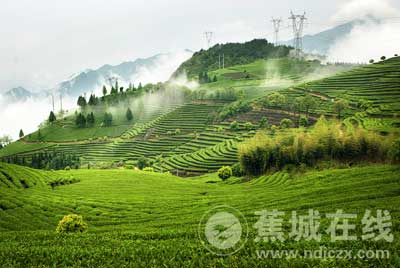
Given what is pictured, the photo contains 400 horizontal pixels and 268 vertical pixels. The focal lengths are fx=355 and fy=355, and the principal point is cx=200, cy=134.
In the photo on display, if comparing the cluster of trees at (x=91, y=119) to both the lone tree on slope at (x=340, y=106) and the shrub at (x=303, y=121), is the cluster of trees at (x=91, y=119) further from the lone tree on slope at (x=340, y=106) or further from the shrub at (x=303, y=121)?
the lone tree on slope at (x=340, y=106)

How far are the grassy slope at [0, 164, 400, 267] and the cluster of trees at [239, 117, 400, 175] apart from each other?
5.02 metres

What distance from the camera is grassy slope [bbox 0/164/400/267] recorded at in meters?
13.6

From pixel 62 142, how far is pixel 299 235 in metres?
139

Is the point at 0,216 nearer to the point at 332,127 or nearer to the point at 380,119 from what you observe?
the point at 332,127

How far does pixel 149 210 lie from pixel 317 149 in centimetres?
3378

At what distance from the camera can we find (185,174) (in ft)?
306

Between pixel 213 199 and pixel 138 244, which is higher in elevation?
pixel 138 244

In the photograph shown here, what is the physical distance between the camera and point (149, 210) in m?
38.9

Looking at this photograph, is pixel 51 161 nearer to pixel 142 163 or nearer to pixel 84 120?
pixel 142 163

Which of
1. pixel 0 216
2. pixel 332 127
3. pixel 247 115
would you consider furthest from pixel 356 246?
pixel 247 115

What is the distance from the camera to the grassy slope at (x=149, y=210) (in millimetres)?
13586

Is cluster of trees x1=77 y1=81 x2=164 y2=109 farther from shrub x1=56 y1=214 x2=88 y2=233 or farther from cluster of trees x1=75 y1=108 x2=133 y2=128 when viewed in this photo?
shrub x1=56 y1=214 x2=88 y2=233

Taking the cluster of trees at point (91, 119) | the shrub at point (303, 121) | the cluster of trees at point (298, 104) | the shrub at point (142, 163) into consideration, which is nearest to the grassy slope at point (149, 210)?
the shrub at point (142, 163)

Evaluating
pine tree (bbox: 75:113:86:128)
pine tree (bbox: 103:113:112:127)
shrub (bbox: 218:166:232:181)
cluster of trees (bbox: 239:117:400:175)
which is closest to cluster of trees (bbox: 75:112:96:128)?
pine tree (bbox: 75:113:86:128)
